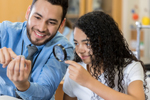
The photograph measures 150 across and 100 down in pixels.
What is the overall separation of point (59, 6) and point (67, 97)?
57 cm

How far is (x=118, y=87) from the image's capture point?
3.70ft

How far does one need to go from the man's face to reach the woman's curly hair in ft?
0.44

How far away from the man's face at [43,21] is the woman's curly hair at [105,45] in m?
0.13

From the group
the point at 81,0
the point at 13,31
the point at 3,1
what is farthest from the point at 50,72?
the point at 81,0

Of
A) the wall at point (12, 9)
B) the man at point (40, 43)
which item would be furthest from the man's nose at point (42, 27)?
the wall at point (12, 9)

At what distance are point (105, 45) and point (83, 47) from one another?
0.50 feet

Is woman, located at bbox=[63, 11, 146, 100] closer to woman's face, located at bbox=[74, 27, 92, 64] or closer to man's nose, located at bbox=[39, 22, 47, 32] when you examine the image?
woman's face, located at bbox=[74, 27, 92, 64]

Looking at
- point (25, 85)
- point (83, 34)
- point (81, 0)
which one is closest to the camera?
point (25, 85)

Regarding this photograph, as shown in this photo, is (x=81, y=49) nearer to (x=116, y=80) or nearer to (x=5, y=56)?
(x=116, y=80)

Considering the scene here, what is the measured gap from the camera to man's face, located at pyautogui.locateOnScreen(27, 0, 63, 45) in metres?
1.13

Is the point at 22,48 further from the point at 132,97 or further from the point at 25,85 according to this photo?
the point at 132,97

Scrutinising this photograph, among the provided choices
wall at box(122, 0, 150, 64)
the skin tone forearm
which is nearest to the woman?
the skin tone forearm

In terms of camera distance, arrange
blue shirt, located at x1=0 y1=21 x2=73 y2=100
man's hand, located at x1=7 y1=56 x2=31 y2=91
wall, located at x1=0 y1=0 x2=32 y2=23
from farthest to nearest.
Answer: wall, located at x1=0 y1=0 x2=32 y2=23 < blue shirt, located at x1=0 y1=21 x2=73 y2=100 < man's hand, located at x1=7 y1=56 x2=31 y2=91

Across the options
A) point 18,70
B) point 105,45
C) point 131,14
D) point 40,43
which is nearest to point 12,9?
point 131,14
